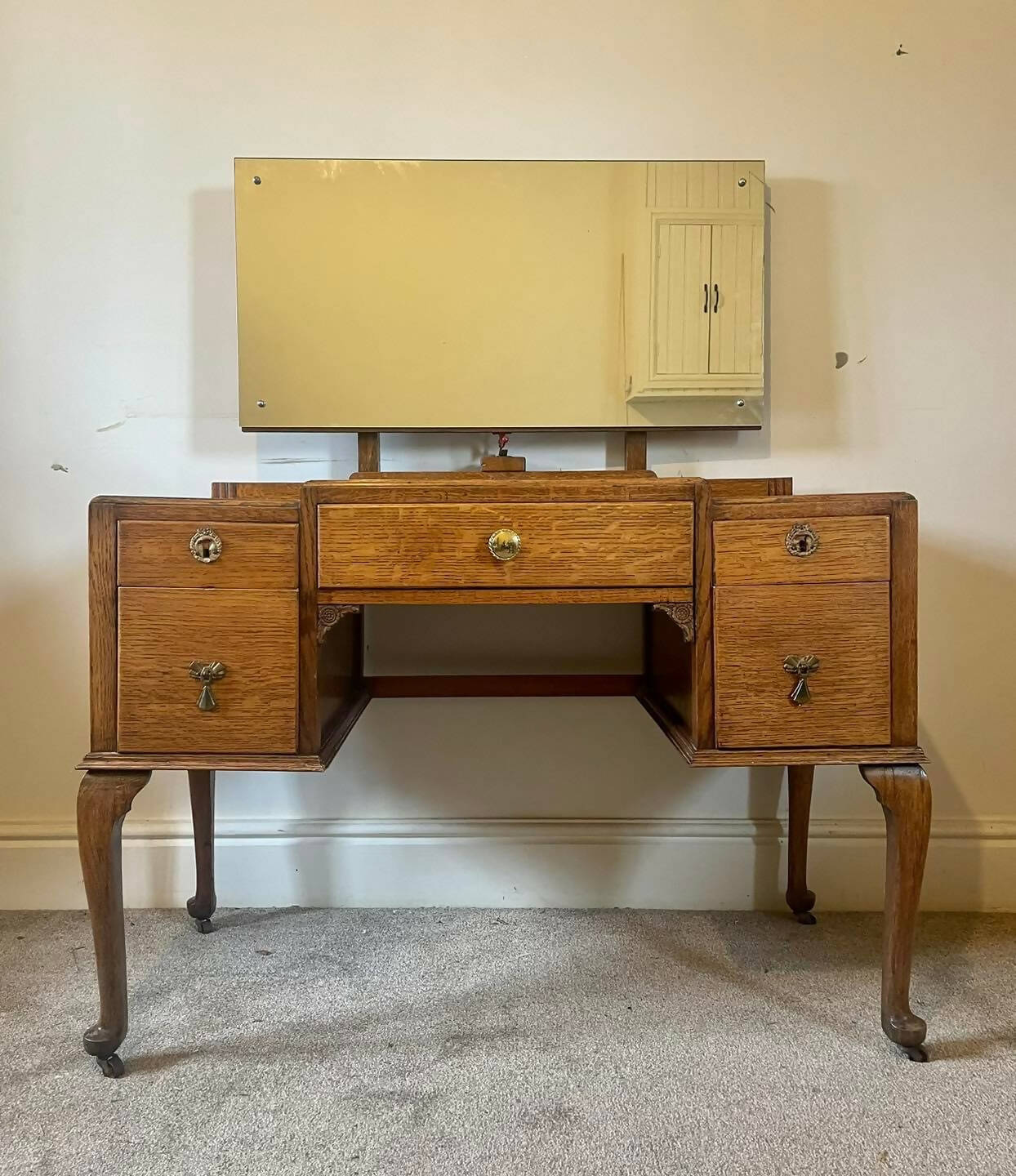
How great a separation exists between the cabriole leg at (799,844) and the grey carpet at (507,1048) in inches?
2.1

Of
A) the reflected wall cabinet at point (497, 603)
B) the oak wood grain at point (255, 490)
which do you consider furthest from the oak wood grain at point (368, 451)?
the reflected wall cabinet at point (497, 603)

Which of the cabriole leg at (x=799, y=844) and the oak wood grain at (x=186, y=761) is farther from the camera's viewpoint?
the cabriole leg at (x=799, y=844)

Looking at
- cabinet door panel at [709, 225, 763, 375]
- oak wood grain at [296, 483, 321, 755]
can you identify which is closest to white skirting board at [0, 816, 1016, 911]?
oak wood grain at [296, 483, 321, 755]

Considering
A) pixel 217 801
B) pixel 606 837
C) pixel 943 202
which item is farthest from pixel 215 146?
pixel 606 837

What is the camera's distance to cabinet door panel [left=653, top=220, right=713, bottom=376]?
4.79ft

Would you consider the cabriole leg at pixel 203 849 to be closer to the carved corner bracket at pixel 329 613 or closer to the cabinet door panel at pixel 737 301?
the carved corner bracket at pixel 329 613

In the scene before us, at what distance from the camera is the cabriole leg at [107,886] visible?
1.07m

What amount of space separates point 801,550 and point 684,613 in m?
0.18

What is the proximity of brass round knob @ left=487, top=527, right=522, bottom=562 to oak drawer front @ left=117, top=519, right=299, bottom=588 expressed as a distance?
0.89 feet

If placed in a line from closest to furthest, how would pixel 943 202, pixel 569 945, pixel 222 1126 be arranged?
pixel 222 1126, pixel 569 945, pixel 943 202

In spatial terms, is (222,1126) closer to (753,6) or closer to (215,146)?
(215,146)

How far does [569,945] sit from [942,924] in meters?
0.74

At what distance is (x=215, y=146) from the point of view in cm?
150

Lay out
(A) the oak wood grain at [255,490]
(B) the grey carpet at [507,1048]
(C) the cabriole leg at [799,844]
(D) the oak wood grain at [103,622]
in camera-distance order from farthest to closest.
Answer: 1. (C) the cabriole leg at [799,844]
2. (A) the oak wood grain at [255,490]
3. (D) the oak wood grain at [103,622]
4. (B) the grey carpet at [507,1048]
